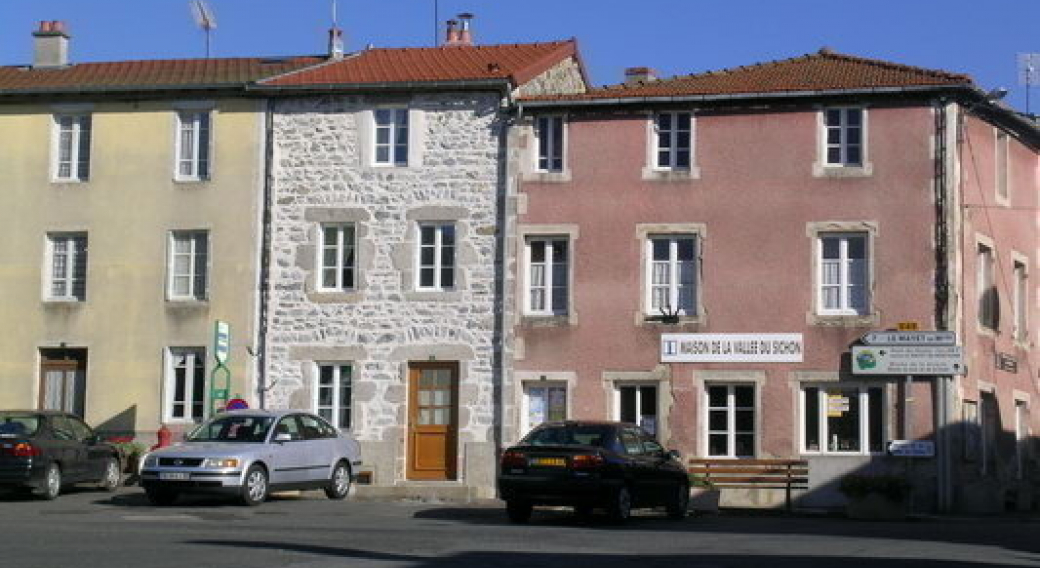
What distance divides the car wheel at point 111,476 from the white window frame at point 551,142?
977cm

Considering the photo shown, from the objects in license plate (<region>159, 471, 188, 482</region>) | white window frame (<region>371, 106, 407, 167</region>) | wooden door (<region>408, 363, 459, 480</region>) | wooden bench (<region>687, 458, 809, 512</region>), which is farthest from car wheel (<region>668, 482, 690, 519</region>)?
white window frame (<region>371, 106, 407, 167</region>)

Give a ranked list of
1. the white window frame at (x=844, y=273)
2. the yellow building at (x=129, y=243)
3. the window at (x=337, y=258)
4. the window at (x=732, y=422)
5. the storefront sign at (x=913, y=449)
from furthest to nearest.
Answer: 1. the yellow building at (x=129, y=243)
2. the window at (x=337, y=258)
3. the window at (x=732, y=422)
4. the white window frame at (x=844, y=273)
5. the storefront sign at (x=913, y=449)

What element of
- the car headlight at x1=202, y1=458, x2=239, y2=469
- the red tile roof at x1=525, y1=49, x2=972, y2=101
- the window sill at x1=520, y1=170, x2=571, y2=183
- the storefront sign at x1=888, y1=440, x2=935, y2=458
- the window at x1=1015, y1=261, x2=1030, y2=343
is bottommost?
the car headlight at x1=202, y1=458, x2=239, y2=469

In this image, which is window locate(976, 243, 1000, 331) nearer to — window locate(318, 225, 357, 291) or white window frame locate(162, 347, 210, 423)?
window locate(318, 225, 357, 291)

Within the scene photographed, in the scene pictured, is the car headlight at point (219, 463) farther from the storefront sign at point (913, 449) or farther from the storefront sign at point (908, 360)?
the storefront sign at point (913, 449)

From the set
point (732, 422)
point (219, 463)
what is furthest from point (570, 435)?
point (732, 422)

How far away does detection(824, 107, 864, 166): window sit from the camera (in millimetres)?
30578

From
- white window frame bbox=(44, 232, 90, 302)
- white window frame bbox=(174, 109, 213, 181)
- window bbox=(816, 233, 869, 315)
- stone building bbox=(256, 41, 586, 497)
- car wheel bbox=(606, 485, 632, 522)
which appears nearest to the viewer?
car wheel bbox=(606, 485, 632, 522)

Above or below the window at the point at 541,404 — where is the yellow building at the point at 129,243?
above

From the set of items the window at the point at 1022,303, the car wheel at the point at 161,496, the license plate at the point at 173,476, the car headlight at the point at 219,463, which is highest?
the window at the point at 1022,303

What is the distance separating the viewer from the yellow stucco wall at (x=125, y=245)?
1299 inches

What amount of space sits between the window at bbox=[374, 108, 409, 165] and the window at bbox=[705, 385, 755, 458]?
304 inches

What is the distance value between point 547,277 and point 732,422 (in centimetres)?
450

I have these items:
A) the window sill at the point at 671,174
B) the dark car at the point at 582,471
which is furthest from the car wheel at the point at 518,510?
the window sill at the point at 671,174
